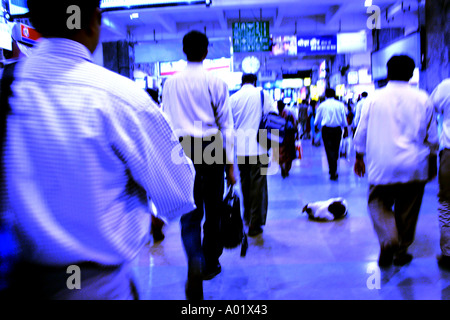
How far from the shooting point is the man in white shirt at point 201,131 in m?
3.24

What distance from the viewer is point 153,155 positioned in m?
1.13

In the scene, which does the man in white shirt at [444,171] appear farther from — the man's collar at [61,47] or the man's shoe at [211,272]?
the man's collar at [61,47]

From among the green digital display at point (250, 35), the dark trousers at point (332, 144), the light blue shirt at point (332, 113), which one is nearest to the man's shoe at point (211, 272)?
the dark trousers at point (332, 144)

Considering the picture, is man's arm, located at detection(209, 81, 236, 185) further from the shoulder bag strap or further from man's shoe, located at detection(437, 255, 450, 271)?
the shoulder bag strap

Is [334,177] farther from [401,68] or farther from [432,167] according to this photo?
[401,68]

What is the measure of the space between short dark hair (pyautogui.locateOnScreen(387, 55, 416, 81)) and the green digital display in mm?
10193

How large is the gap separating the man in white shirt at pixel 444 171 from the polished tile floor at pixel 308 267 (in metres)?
0.18

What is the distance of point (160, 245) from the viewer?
4582 millimetres

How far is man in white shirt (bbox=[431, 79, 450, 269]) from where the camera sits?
3.60m

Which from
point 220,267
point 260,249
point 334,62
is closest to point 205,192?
point 220,267

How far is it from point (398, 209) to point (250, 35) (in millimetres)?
10712

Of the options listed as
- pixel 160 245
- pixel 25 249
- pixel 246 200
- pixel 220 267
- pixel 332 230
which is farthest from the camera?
pixel 246 200
